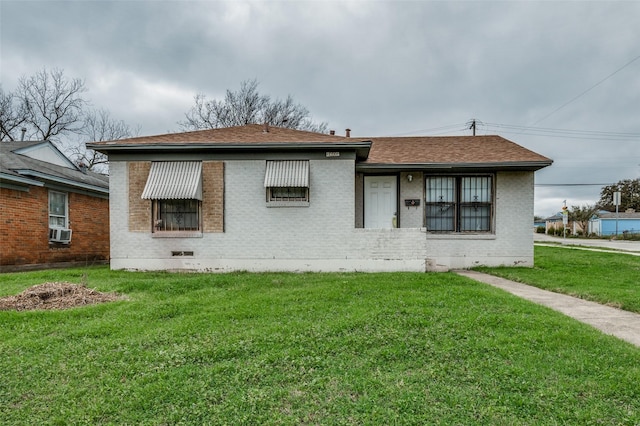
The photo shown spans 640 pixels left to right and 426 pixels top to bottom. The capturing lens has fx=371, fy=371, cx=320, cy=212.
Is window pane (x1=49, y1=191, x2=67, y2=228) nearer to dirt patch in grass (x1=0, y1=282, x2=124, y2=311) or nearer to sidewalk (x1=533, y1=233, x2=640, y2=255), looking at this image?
dirt patch in grass (x1=0, y1=282, x2=124, y2=311)

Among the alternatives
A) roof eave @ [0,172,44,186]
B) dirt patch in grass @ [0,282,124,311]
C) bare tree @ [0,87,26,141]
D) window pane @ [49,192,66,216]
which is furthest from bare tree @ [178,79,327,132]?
dirt patch in grass @ [0,282,124,311]

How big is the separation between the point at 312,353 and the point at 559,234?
1928 inches

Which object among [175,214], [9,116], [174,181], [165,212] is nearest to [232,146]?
[174,181]

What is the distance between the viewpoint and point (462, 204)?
11.0 meters

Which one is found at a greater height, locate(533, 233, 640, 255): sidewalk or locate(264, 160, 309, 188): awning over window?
locate(264, 160, 309, 188): awning over window

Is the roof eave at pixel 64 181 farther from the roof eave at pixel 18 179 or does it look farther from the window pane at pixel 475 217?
the window pane at pixel 475 217

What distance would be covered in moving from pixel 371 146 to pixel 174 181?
18.3 feet

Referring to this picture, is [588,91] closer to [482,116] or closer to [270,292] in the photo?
[482,116]

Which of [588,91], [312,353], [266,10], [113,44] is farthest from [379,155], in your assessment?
[588,91]

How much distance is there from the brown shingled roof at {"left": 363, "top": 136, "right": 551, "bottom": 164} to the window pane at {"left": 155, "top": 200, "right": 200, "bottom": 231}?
503 cm

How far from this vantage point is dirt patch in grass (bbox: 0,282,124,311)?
5957 millimetres

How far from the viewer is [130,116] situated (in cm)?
2817

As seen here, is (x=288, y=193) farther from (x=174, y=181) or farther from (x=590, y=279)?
(x=590, y=279)

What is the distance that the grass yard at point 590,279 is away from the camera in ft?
21.5
